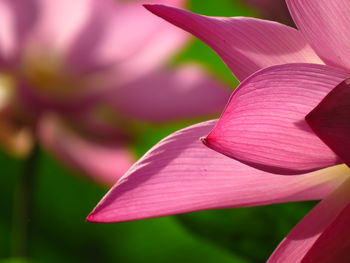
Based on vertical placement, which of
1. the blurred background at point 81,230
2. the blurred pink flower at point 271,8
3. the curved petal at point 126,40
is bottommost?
the blurred background at point 81,230

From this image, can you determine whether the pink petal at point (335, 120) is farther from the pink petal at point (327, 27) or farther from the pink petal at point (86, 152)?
the pink petal at point (86, 152)

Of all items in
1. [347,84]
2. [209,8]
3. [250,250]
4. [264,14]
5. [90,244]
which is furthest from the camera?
[209,8]

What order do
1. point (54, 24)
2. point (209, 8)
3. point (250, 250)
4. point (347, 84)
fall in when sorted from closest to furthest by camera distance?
1. point (347, 84)
2. point (250, 250)
3. point (54, 24)
4. point (209, 8)

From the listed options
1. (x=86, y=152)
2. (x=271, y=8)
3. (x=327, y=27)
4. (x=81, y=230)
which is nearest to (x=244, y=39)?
(x=327, y=27)

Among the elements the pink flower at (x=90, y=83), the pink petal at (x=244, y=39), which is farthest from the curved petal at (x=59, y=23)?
the pink petal at (x=244, y=39)

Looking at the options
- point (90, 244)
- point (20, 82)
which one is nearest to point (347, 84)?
point (20, 82)

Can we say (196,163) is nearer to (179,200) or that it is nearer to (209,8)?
(179,200)

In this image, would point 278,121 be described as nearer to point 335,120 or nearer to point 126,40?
point 335,120
